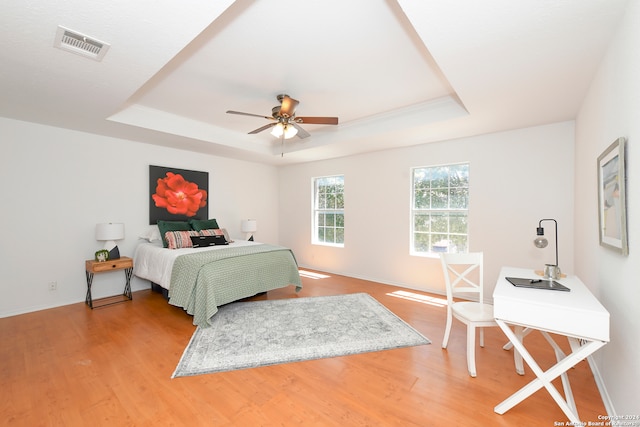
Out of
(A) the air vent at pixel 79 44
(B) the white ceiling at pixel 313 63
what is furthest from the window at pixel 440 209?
(A) the air vent at pixel 79 44

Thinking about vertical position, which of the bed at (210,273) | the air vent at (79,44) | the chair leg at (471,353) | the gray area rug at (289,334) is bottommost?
the gray area rug at (289,334)

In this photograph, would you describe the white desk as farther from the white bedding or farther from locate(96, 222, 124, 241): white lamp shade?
locate(96, 222, 124, 241): white lamp shade

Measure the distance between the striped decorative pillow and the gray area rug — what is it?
1212 millimetres

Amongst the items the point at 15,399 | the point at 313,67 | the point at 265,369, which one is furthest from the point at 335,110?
the point at 15,399

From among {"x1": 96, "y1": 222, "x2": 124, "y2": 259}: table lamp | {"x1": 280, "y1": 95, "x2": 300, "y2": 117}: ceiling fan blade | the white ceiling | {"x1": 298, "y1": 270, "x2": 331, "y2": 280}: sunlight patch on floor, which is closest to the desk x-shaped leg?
the white ceiling

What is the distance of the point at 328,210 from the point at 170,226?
115 inches

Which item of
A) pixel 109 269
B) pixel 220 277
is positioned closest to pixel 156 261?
pixel 109 269

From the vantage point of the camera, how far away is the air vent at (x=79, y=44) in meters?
1.75

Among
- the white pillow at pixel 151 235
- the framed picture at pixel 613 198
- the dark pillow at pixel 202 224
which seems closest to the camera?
the framed picture at pixel 613 198

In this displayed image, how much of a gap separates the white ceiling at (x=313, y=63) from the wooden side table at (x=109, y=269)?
70.7 inches

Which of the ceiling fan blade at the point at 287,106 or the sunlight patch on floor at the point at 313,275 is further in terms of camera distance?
the sunlight patch on floor at the point at 313,275

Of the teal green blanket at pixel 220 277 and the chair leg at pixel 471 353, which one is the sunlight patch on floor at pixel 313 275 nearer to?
the teal green blanket at pixel 220 277

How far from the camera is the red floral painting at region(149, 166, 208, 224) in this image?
4457mm

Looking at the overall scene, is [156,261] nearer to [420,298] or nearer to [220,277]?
[220,277]
